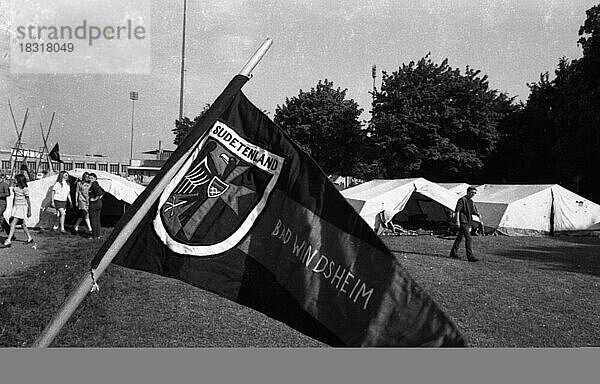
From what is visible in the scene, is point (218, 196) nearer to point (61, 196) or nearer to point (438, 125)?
point (61, 196)

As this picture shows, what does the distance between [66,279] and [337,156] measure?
3618 centimetres

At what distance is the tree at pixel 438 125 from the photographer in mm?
36344

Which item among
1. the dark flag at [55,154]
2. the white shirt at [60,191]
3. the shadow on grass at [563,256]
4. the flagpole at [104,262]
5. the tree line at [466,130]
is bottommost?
the shadow on grass at [563,256]

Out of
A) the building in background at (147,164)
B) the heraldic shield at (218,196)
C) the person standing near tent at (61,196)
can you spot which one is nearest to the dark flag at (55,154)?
the person standing near tent at (61,196)

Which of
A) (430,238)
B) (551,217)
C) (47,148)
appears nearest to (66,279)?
(430,238)

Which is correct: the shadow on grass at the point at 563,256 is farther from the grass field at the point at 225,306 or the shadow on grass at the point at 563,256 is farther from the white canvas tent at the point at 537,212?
the white canvas tent at the point at 537,212

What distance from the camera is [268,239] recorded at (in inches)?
102

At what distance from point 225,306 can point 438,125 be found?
105ft

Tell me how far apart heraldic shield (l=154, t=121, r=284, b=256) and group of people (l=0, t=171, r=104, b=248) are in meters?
10.8

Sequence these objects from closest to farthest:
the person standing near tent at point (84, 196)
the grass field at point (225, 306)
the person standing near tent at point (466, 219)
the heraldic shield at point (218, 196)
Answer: the heraldic shield at point (218, 196), the grass field at point (225, 306), the person standing near tent at point (466, 219), the person standing near tent at point (84, 196)

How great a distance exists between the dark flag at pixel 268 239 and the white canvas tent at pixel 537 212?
1850cm

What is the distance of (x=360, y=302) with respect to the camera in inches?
90.8

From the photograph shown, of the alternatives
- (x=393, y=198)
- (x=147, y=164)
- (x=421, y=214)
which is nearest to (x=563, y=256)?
(x=393, y=198)

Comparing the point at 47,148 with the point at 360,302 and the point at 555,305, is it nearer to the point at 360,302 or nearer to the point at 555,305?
the point at 555,305
